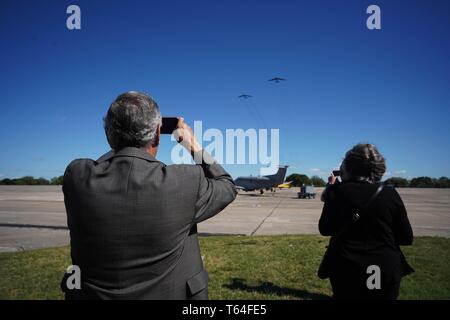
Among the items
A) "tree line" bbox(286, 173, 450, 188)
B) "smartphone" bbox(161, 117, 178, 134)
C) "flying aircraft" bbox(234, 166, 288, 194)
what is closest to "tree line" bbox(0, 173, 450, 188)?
"tree line" bbox(286, 173, 450, 188)

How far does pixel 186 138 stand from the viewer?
181 cm

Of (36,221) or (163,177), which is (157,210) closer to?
(163,177)

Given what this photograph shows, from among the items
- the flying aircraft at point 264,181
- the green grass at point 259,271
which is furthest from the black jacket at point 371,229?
the flying aircraft at point 264,181

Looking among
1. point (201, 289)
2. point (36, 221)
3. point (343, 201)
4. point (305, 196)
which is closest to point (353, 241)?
point (343, 201)

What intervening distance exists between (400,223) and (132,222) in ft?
7.43

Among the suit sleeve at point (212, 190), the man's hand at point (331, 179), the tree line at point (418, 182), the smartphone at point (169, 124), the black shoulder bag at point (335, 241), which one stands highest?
the smartphone at point (169, 124)

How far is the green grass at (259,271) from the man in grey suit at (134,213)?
3505 mm

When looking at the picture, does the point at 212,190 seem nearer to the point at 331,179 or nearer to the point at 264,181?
the point at 331,179

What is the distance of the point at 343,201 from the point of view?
265 cm

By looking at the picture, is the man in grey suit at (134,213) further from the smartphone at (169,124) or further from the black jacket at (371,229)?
the black jacket at (371,229)

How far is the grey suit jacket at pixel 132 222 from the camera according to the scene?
4.81 feet

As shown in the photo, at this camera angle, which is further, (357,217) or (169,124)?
(357,217)

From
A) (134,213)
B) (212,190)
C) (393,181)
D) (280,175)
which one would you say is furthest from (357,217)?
(393,181)

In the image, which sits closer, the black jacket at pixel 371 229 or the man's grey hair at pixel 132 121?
the man's grey hair at pixel 132 121
